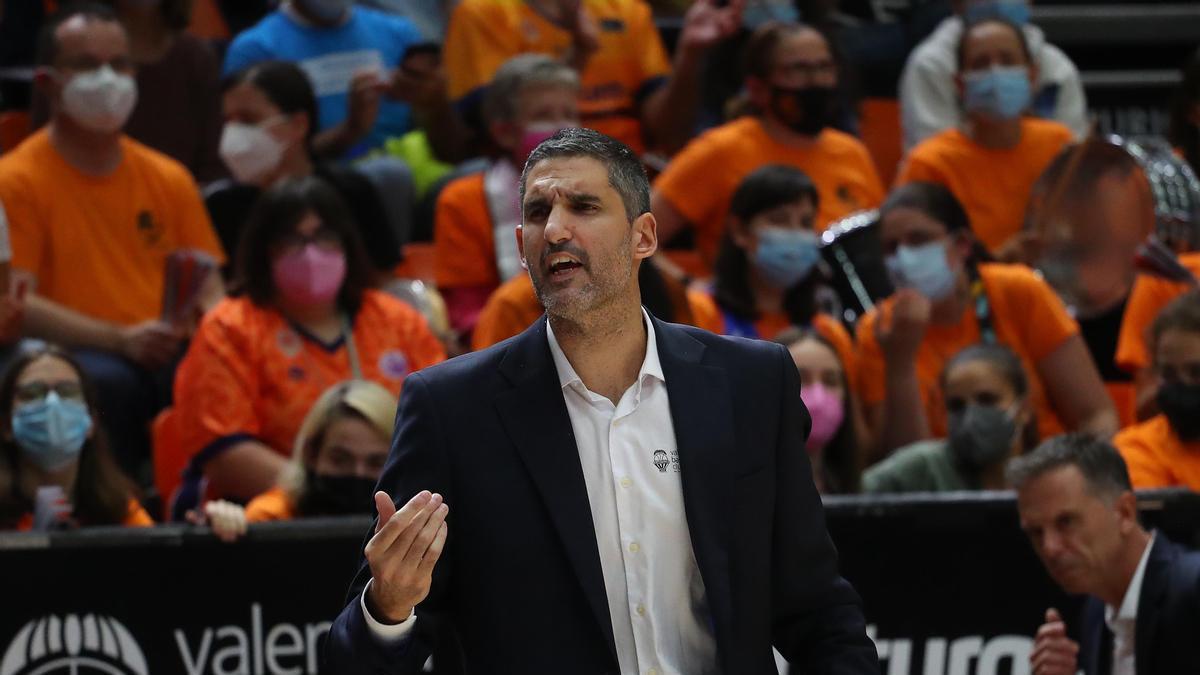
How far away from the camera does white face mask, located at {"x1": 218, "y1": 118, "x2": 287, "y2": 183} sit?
6945 mm

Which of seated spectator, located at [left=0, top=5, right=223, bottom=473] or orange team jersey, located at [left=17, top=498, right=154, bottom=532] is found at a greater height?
seated spectator, located at [left=0, top=5, right=223, bottom=473]

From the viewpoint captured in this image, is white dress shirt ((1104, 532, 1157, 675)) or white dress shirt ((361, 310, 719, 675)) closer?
white dress shirt ((361, 310, 719, 675))

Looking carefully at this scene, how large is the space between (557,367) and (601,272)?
0.20m

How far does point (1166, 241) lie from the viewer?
6902 millimetres

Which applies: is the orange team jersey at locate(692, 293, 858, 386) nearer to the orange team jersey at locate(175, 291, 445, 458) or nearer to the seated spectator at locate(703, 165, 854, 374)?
the seated spectator at locate(703, 165, 854, 374)

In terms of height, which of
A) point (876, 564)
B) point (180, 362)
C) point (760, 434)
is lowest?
point (876, 564)

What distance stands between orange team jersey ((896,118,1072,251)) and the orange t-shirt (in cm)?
205

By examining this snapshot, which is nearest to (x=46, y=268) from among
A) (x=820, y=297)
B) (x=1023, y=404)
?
(x=820, y=297)

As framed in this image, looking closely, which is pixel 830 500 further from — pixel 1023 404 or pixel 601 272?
pixel 601 272

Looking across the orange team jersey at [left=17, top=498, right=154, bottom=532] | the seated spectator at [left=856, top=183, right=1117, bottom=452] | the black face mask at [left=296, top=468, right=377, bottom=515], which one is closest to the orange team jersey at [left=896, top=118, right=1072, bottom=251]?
the seated spectator at [left=856, top=183, right=1117, bottom=452]

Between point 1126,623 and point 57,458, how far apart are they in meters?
2.90

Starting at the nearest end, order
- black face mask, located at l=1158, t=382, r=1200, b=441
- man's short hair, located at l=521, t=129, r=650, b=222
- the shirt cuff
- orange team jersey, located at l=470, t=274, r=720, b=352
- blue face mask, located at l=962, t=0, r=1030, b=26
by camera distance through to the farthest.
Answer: the shirt cuff
man's short hair, located at l=521, t=129, r=650, b=222
black face mask, located at l=1158, t=382, r=1200, b=441
orange team jersey, located at l=470, t=274, r=720, b=352
blue face mask, located at l=962, t=0, r=1030, b=26

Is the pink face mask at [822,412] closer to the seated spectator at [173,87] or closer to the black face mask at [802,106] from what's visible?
the black face mask at [802,106]

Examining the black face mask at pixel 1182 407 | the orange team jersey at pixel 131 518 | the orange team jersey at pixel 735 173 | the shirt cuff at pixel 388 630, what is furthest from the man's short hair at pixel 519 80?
the shirt cuff at pixel 388 630
